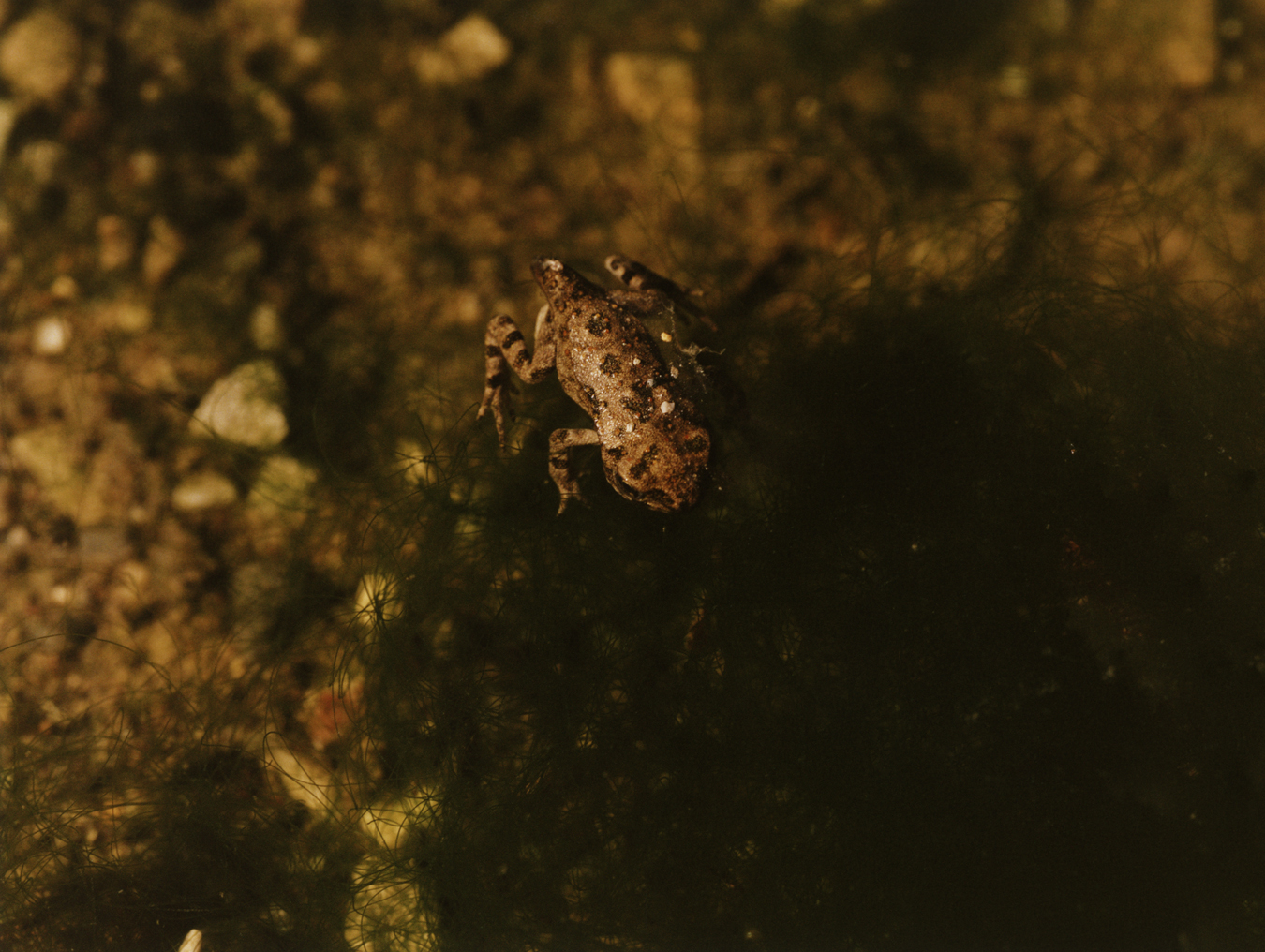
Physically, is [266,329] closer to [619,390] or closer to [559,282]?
[559,282]

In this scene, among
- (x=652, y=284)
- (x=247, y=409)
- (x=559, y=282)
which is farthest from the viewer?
(x=247, y=409)

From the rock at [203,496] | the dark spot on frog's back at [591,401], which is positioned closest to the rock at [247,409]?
the rock at [203,496]

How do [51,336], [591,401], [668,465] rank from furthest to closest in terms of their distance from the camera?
[51,336], [591,401], [668,465]

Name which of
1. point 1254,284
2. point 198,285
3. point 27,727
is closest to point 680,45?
point 198,285

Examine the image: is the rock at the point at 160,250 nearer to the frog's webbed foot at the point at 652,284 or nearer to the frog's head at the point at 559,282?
the frog's head at the point at 559,282

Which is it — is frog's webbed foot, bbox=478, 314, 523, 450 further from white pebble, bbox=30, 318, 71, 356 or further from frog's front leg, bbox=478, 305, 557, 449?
white pebble, bbox=30, 318, 71, 356

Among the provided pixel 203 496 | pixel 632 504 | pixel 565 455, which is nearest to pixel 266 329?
pixel 203 496
